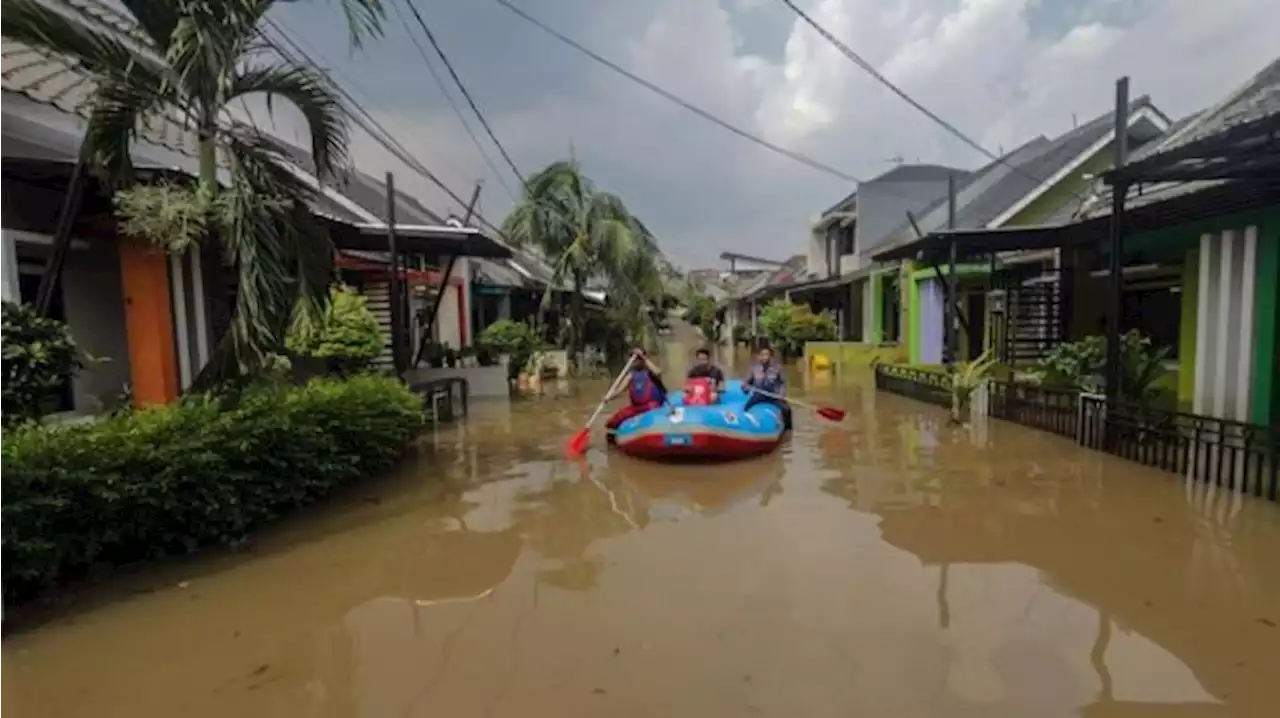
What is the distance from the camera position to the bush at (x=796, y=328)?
2534 cm

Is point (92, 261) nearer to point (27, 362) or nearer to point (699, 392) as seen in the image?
point (27, 362)

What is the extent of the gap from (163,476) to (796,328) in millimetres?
21850

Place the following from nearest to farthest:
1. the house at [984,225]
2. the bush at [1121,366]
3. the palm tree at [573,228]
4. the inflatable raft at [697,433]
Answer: the inflatable raft at [697,433]
the bush at [1121,366]
the house at [984,225]
the palm tree at [573,228]

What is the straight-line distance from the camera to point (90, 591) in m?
4.91

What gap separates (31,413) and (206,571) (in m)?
1.71

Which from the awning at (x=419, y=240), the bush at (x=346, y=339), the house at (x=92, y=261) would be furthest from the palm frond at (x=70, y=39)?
the bush at (x=346, y=339)

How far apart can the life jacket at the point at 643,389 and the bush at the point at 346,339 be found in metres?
3.93

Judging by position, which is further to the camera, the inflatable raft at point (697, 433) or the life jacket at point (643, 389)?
the life jacket at point (643, 389)

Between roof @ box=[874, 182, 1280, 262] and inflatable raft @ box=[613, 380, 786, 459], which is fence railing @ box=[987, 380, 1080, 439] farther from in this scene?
inflatable raft @ box=[613, 380, 786, 459]

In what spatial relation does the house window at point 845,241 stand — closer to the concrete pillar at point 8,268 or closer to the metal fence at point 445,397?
the metal fence at point 445,397

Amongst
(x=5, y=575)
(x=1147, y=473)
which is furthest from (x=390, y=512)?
(x=1147, y=473)

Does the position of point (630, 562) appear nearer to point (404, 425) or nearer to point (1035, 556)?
point (1035, 556)

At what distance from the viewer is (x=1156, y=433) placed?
8.08 metres

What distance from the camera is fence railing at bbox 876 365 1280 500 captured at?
6.85 meters
